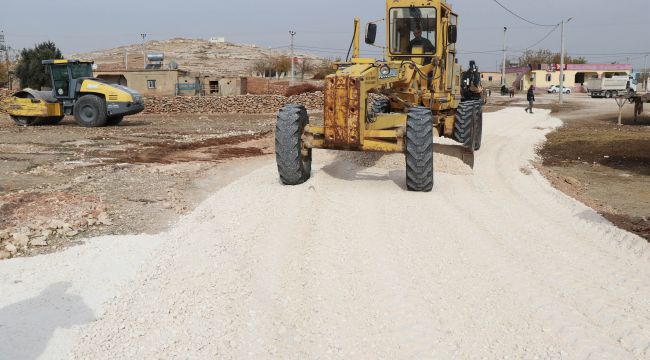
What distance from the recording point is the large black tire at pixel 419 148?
8.61 metres

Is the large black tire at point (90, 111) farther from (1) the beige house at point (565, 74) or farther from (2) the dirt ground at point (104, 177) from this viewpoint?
(1) the beige house at point (565, 74)

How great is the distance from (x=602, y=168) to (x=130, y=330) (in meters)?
12.1

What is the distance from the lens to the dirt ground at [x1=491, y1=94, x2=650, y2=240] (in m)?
9.04

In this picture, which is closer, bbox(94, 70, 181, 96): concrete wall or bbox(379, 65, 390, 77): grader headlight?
bbox(379, 65, 390, 77): grader headlight

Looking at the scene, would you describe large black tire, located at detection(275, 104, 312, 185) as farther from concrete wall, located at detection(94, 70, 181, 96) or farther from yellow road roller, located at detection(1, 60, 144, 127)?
concrete wall, located at detection(94, 70, 181, 96)

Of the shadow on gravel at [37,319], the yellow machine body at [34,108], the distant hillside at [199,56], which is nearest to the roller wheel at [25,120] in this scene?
the yellow machine body at [34,108]

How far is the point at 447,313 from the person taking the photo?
451 cm

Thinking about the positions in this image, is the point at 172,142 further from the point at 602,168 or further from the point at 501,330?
the point at 501,330

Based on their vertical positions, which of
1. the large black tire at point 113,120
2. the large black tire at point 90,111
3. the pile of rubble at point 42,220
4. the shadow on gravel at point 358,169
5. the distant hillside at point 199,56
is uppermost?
the distant hillside at point 199,56

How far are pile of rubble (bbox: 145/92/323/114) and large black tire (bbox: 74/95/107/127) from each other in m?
10.3

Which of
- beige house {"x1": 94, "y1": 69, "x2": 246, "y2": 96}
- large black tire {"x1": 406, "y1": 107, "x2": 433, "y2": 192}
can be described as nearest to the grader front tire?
large black tire {"x1": 406, "y1": 107, "x2": 433, "y2": 192}

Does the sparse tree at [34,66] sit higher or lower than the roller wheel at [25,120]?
higher

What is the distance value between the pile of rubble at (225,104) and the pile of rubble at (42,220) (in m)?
24.2

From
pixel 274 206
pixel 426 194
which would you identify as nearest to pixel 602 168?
pixel 426 194
